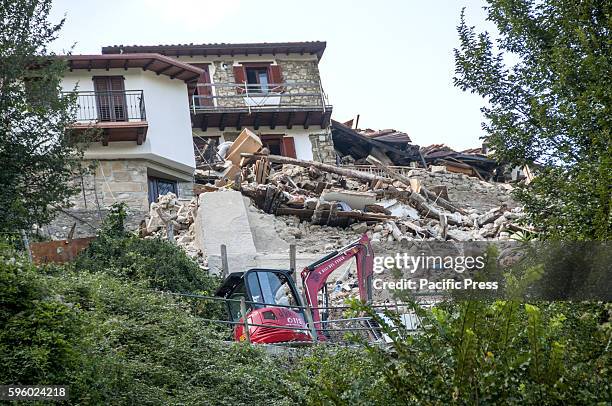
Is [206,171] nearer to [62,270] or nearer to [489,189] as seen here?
[489,189]

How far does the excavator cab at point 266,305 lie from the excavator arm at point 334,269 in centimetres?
37

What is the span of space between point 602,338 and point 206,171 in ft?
92.2

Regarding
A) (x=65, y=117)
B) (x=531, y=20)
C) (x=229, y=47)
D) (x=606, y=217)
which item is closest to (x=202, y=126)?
(x=229, y=47)

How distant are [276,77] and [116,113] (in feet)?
41.2

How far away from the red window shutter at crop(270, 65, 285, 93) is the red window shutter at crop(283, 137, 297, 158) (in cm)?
235

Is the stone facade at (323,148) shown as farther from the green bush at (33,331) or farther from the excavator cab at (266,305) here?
the green bush at (33,331)

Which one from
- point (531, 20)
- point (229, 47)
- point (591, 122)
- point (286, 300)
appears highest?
point (229, 47)

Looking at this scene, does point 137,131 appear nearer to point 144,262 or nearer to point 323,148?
point 144,262

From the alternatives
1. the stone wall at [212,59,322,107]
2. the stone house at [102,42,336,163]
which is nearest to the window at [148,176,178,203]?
the stone house at [102,42,336,163]

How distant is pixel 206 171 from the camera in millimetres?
38094

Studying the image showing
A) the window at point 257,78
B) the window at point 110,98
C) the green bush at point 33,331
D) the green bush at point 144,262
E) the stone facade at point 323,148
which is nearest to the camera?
the green bush at point 33,331

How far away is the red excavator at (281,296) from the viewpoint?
2055 cm

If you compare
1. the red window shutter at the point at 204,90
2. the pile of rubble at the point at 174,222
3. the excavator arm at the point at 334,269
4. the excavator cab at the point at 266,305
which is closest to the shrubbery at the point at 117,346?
the excavator cab at the point at 266,305

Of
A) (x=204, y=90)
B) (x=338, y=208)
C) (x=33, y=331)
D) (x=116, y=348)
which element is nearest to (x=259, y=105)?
(x=204, y=90)
